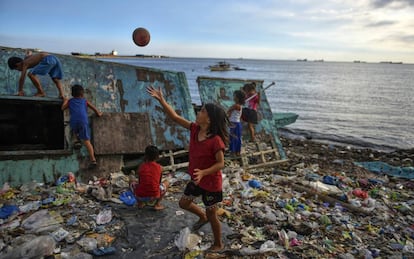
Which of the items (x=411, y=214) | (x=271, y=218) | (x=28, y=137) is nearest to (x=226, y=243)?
(x=271, y=218)

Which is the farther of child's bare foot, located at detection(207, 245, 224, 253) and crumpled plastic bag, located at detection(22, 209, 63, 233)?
crumpled plastic bag, located at detection(22, 209, 63, 233)

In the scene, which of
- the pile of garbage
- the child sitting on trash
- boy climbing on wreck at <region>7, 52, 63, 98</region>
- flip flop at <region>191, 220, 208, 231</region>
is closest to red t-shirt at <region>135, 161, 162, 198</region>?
the child sitting on trash

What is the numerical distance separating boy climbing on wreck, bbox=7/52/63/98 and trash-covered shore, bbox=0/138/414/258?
145cm

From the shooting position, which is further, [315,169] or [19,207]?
[315,169]

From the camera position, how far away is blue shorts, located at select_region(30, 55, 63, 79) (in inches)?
190

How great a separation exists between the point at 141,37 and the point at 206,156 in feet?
11.8

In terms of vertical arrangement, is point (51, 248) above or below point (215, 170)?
below

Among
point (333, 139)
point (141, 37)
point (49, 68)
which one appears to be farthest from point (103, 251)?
point (333, 139)

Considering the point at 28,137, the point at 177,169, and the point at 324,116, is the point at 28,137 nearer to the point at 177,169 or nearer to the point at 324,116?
the point at 177,169

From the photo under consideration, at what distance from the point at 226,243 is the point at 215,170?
1.05m

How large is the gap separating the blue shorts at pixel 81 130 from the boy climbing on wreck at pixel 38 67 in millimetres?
535

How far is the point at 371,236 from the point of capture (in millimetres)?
4109

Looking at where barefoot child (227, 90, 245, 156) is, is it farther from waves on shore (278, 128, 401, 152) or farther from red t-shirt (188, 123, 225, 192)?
waves on shore (278, 128, 401, 152)

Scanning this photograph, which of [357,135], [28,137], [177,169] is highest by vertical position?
[28,137]
